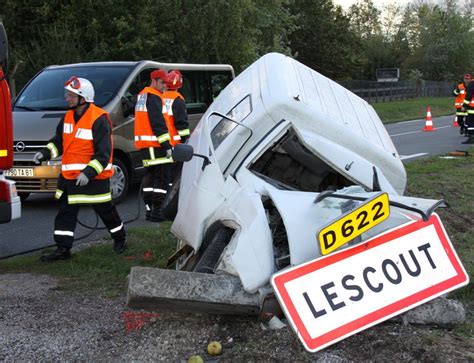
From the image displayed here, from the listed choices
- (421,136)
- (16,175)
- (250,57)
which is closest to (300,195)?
(16,175)

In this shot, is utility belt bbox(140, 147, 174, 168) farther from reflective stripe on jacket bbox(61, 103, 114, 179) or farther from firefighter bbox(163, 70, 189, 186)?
reflective stripe on jacket bbox(61, 103, 114, 179)

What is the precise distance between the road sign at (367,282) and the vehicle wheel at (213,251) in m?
0.81

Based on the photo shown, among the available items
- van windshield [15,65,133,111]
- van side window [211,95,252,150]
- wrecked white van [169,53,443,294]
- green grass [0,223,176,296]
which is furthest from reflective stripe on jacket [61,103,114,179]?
van windshield [15,65,133,111]

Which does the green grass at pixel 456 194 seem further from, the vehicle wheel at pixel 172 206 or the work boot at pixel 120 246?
the work boot at pixel 120 246

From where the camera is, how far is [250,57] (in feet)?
77.0

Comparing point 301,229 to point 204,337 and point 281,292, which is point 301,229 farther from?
Result: point 204,337

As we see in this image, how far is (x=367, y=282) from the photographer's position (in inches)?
123

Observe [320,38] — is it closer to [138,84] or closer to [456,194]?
[138,84]

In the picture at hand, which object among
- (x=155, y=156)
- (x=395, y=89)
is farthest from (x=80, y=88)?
(x=395, y=89)

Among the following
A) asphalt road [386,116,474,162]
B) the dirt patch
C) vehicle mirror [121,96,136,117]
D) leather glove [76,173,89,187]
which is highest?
vehicle mirror [121,96,136,117]

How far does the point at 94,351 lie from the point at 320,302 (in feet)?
4.25

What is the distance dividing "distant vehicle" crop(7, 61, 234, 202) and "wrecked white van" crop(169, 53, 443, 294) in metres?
3.79

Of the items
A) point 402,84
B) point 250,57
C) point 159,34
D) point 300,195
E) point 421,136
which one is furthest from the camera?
point 402,84

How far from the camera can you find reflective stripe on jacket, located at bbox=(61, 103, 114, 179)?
5652 mm
